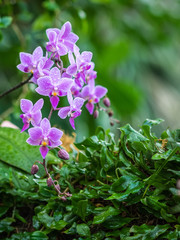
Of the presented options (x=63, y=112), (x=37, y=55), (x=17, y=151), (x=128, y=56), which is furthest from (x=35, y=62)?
(x=128, y=56)

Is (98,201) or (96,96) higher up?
(96,96)

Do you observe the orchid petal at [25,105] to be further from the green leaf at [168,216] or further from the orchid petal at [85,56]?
the green leaf at [168,216]

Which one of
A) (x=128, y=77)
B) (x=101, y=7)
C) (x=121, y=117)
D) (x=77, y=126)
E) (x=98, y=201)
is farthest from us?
(x=128, y=77)

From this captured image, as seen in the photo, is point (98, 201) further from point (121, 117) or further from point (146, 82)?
point (146, 82)

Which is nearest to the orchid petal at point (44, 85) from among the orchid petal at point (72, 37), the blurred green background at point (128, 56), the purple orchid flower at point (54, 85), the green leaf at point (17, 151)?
the purple orchid flower at point (54, 85)

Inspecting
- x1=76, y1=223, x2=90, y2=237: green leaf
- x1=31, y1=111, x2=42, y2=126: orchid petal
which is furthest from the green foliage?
x1=31, y1=111, x2=42, y2=126: orchid petal

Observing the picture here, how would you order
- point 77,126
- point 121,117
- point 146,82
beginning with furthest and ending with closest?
point 146,82 < point 121,117 < point 77,126

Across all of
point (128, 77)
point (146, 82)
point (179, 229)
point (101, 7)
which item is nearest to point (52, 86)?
point (179, 229)

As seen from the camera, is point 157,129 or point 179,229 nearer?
point 179,229
